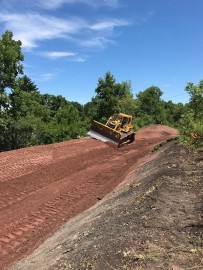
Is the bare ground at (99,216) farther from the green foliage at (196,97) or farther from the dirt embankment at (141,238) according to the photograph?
the green foliage at (196,97)

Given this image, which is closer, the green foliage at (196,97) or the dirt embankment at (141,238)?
the dirt embankment at (141,238)

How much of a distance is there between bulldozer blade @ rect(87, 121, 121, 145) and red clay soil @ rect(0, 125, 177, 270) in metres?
0.60

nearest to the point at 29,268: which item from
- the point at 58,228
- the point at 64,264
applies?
the point at 64,264

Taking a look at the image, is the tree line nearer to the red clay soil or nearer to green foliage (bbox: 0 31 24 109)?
green foliage (bbox: 0 31 24 109)

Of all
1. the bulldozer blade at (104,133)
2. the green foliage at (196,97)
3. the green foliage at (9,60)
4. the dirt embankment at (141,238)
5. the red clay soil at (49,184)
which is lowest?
the red clay soil at (49,184)

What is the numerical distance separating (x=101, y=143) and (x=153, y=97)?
50.0m

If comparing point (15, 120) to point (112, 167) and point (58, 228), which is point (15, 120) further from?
point (58, 228)

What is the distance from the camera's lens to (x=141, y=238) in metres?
6.22

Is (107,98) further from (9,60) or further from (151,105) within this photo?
(151,105)

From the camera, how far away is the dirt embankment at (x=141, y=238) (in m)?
5.52

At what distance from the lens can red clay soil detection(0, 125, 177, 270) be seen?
1008 cm

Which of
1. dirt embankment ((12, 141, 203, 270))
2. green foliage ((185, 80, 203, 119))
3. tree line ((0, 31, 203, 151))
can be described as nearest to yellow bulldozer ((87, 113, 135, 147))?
tree line ((0, 31, 203, 151))

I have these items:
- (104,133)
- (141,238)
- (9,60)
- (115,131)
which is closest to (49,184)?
(141,238)

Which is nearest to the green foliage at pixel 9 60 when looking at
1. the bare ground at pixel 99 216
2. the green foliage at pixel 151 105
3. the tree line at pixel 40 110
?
the tree line at pixel 40 110
